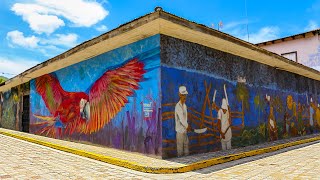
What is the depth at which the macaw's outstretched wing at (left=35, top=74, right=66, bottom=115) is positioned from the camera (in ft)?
42.4

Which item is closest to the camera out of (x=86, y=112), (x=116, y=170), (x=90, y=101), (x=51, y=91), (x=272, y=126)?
(x=116, y=170)

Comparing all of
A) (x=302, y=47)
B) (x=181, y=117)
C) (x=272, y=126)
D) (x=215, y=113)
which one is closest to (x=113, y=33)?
(x=181, y=117)

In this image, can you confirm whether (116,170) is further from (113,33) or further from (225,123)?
(225,123)

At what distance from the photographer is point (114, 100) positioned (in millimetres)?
8961

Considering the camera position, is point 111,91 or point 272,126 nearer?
point 111,91

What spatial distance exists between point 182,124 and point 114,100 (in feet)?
8.11

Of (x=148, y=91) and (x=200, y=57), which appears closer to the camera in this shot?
(x=148, y=91)

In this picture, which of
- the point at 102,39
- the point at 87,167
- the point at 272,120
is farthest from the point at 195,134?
the point at 272,120

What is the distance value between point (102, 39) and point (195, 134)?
12.4 ft

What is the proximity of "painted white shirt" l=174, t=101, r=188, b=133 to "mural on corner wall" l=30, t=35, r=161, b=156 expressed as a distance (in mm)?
591

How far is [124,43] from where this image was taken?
27.7ft

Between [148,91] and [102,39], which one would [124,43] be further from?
[148,91]

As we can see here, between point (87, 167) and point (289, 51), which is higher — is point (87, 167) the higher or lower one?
the lower one

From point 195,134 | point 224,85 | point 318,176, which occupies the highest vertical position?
point 224,85
